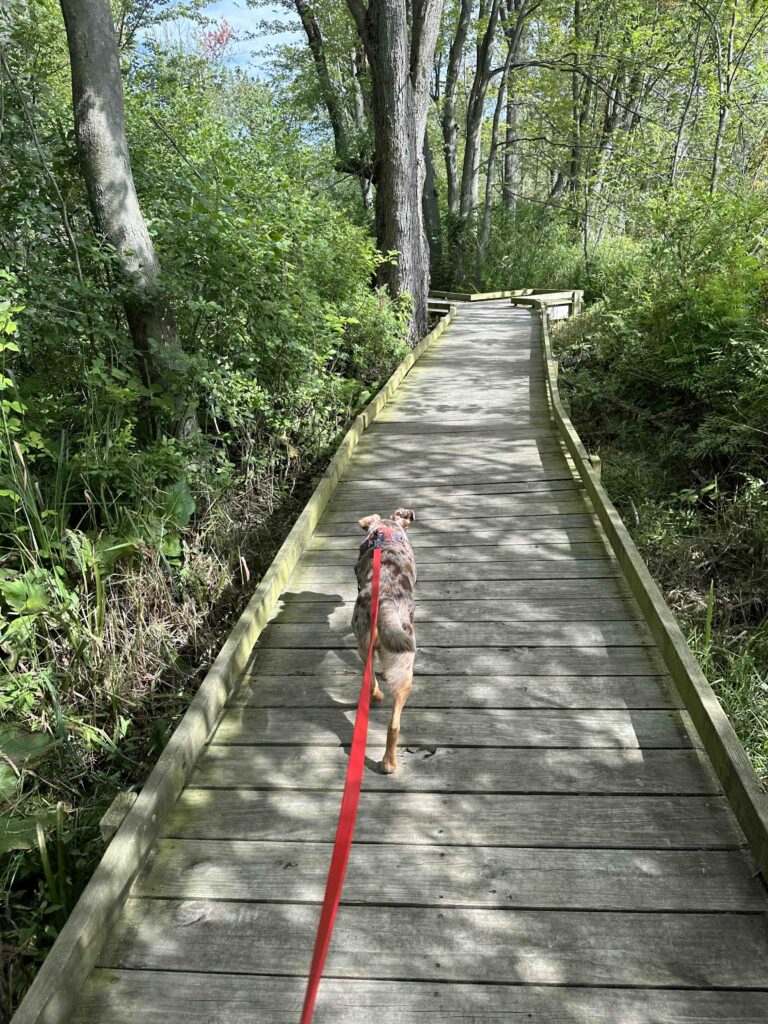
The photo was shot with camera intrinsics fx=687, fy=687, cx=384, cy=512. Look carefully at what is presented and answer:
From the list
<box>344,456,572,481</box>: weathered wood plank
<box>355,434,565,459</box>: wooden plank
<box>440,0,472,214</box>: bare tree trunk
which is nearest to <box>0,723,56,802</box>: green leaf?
<box>344,456,572,481</box>: weathered wood plank

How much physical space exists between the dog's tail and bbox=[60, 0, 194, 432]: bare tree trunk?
9.82 feet

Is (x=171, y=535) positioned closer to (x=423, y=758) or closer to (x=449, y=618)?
(x=449, y=618)

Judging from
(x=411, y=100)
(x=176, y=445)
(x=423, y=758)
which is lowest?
(x=423, y=758)

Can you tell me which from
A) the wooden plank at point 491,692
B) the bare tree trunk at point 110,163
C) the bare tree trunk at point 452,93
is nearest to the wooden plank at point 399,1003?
the wooden plank at point 491,692

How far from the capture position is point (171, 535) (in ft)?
15.9

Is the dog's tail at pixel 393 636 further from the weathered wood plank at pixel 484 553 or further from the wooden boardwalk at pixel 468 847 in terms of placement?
the weathered wood plank at pixel 484 553

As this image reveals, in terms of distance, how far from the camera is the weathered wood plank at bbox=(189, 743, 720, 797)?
2.77 metres

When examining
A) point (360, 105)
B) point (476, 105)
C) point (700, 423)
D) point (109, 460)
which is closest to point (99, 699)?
point (109, 460)

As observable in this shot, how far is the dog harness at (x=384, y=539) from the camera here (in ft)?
11.0

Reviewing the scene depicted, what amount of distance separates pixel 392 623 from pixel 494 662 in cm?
104

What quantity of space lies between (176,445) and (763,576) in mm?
4723

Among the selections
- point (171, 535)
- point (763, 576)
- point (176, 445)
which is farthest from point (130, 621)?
point (763, 576)

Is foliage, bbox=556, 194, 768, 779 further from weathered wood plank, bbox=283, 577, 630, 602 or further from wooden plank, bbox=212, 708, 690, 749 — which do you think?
wooden plank, bbox=212, 708, 690, 749

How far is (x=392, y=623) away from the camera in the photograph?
2.79 m
